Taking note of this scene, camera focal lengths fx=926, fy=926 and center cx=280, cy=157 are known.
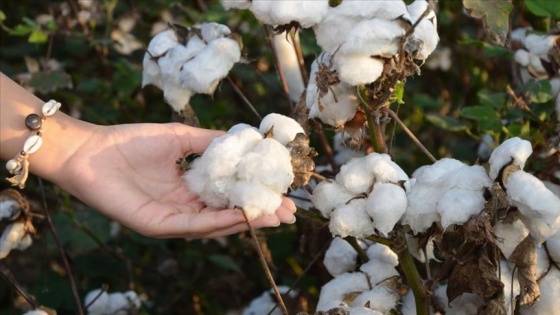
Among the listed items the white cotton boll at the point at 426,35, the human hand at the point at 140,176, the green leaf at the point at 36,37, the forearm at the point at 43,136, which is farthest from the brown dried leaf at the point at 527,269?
the green leaf at the point at 36,37

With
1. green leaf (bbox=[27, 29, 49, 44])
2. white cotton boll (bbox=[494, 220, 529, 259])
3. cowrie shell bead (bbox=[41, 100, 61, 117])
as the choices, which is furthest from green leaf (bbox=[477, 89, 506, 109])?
green leaf (bbox=[27, 29, 49, 44])

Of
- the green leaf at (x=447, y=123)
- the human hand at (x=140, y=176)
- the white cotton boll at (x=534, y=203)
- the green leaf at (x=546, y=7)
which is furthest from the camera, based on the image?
the green leaf at (x=447, y=123)

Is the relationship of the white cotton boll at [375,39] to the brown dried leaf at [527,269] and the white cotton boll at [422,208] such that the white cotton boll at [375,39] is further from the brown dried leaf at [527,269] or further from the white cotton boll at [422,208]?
the brown dried leaf at [527,269]

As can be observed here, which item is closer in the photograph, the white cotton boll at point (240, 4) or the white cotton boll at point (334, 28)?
the white cotton boll at point (334, 28)

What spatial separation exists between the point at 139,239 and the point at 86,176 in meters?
1.24

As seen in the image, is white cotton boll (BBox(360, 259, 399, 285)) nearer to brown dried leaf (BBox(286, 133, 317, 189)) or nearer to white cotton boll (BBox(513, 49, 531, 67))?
brown dried leaf (BBox(286, 133, 317, 189))

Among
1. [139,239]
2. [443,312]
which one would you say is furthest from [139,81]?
[443,312]

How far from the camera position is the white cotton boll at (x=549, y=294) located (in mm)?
1593

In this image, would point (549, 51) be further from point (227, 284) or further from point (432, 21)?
point (227, 284)

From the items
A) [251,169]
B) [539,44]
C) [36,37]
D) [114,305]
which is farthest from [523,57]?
[36,37]

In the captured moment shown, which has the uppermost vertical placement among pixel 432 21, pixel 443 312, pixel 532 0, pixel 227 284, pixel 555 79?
pixel 432 21

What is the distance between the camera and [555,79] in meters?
2.04

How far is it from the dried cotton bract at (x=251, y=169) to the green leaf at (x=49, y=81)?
1.22 meters

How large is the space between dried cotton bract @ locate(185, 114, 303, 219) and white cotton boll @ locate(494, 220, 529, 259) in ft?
1.13
